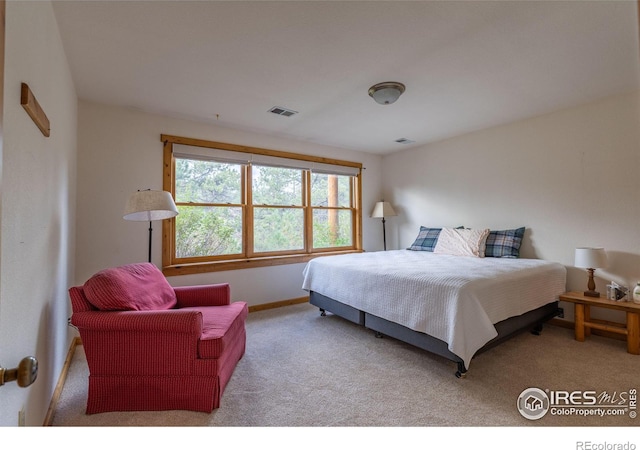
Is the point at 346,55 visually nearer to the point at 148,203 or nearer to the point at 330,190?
the point at 148,203

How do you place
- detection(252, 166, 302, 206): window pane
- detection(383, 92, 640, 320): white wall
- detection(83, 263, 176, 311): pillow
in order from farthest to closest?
detection(252, 166, 302, 206): window pane
detection(383, 92, 640, 320): white wall
detection(83, 263, 176, 311): pillow

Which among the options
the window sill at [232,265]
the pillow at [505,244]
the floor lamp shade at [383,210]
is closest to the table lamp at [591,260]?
the pillow at [505,244]

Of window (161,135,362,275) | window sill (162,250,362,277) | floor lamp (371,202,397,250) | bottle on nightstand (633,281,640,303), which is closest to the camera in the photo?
bottle on nightstand (633,281,640,303)

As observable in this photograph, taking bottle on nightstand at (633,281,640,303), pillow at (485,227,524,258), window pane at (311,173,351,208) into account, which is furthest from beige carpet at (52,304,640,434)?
window pane at (311,173,351,208)

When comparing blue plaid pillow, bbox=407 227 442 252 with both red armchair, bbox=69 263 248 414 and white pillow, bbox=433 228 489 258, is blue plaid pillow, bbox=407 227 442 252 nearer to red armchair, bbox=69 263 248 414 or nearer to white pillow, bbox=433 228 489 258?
white pillow, bbox=433 228 489 258

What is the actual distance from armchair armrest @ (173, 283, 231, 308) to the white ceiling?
5.98 feet

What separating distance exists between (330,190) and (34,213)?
3.69 meters

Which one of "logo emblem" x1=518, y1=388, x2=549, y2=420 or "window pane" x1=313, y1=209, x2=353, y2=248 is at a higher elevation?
"window pane" x1=313, y1=209, x2=353, y2=248

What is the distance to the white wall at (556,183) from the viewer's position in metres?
2.87

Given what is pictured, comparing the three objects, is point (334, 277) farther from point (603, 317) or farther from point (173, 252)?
point (603, 317)

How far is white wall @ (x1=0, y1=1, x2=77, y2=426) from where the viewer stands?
3.80ft

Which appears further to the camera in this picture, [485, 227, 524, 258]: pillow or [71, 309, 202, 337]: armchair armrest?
[485, 227, 524, 258]: pillow

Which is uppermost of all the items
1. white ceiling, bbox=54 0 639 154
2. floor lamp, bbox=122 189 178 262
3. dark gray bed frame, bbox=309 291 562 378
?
white ceiling, bbox=54 0 639 154
